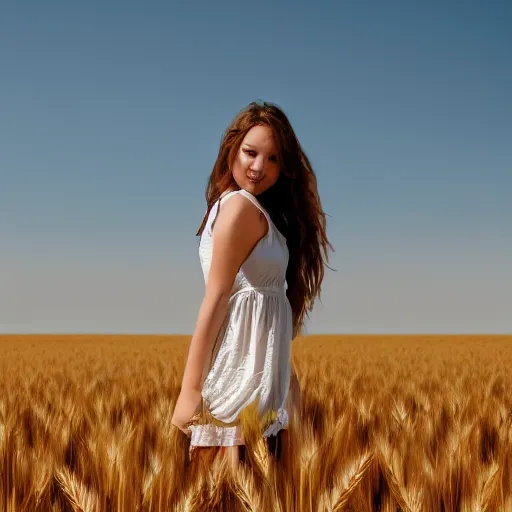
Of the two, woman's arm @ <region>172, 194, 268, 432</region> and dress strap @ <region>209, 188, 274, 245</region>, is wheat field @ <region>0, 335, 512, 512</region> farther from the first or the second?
dress strap @ <region>209, 188, 274, 245</region>

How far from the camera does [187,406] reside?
2240mm

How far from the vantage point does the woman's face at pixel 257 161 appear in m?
2.48

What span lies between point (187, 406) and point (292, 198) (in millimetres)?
868

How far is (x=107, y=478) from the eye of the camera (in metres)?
1.84

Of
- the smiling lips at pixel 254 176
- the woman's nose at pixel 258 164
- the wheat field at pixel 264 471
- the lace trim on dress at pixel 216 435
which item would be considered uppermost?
the woman's nose at pixel 258 164

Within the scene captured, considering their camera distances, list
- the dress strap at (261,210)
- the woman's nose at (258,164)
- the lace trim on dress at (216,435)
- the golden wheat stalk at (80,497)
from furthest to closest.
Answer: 1. the woman's nose at (258,164)
2. the dress strap at (261,210)
3. the lace trim on dress at (216,435)
4. the golden wheat stalk at (80,497)

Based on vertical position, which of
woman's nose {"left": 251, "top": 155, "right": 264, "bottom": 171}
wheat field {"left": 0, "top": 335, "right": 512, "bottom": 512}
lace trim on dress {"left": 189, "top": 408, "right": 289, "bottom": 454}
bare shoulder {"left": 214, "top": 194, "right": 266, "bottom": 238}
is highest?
woman's nose {"left": 251, "top": 155, "right": 264, "bottom": 171}

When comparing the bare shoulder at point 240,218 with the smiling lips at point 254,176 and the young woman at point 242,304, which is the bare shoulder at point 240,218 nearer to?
the young woman at point 242,304

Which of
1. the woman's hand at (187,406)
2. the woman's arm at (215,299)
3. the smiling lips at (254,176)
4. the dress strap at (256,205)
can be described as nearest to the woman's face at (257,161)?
the smiling lips at (254,176)

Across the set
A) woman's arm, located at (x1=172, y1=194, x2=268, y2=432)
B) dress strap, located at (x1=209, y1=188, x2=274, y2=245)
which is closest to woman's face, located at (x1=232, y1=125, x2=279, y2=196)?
dress strap, located at (x1=209, y1=188, x2=274, y2=245)

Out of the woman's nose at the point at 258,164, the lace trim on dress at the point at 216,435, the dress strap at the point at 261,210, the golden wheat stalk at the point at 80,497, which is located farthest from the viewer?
the woman's nose at the point at 258,164

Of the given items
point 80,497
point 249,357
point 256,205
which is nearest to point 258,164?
point 256,205

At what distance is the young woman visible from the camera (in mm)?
2246

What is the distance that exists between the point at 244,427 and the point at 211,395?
0.37m
